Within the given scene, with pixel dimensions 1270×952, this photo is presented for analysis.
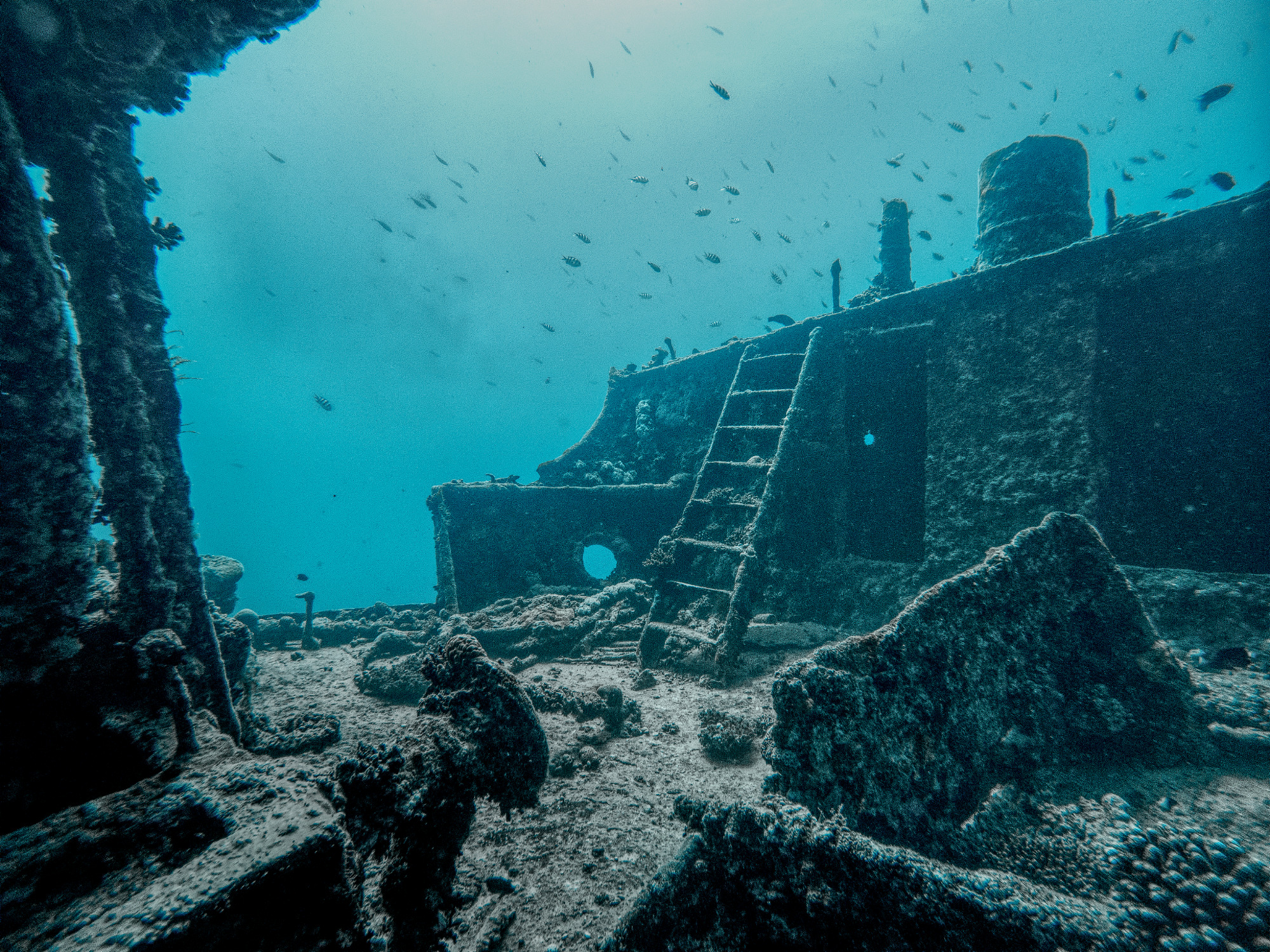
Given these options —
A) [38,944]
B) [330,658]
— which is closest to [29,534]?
[38,944]

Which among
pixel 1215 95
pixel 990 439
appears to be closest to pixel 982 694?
pixel 990 439

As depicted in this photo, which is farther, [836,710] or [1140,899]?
[836,710]

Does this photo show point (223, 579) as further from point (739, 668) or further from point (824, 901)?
point (824, 901)

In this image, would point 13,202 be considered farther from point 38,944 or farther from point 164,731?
point 38,944

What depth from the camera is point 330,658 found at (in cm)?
894

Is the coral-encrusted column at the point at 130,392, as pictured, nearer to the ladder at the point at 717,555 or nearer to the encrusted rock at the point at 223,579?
the ladder at the point at 717,555

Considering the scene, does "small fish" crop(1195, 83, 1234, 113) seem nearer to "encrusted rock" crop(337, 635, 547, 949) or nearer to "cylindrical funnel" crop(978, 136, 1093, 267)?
"cylindrical funnel" crop(978, 136, 1093, 267)

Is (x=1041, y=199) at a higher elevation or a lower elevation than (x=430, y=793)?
higher

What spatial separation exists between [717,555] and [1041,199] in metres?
8.23

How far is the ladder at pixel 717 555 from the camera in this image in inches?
225

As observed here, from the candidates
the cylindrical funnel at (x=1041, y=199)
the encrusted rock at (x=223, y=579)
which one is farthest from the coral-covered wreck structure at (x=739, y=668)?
the encrusted rock at (x=223, y=579)

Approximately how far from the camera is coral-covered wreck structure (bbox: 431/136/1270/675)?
4.82 meters

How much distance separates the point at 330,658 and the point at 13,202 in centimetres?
854

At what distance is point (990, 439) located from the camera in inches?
233
